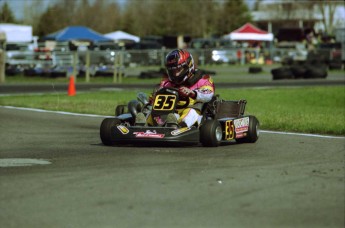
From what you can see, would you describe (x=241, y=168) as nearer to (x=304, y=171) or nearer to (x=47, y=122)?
(x=304, y=171)

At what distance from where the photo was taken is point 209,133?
10.6 m

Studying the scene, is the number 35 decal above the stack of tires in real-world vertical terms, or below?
above

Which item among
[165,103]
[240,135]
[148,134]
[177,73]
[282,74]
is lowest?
[282,74]

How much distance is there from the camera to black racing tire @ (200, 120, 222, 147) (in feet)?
34.7

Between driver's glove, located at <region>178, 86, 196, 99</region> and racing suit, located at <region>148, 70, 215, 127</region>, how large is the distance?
20 millimetres

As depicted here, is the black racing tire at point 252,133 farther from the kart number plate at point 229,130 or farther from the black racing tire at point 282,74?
the black racing tire at point 282,74

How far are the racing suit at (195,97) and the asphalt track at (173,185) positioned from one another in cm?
49

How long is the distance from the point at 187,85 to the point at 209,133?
48.7 inches

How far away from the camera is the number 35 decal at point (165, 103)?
36.1 ft

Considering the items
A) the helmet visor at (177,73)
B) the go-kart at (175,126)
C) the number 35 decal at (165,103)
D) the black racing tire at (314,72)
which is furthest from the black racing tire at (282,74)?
the number 35 decal at (165,103)

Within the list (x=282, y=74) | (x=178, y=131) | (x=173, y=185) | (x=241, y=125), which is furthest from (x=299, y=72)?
(x=173, y=185)

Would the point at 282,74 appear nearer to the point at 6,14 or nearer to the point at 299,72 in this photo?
the point at 299,72

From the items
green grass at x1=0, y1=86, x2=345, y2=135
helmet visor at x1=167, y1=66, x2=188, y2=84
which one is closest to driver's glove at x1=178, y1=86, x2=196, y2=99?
helmet visor at x1=167, y1=66, x2=188, y2=84

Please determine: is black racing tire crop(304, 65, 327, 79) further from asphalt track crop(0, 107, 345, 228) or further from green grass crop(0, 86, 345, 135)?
asphalt track crop(0, 107, 345, 228)
